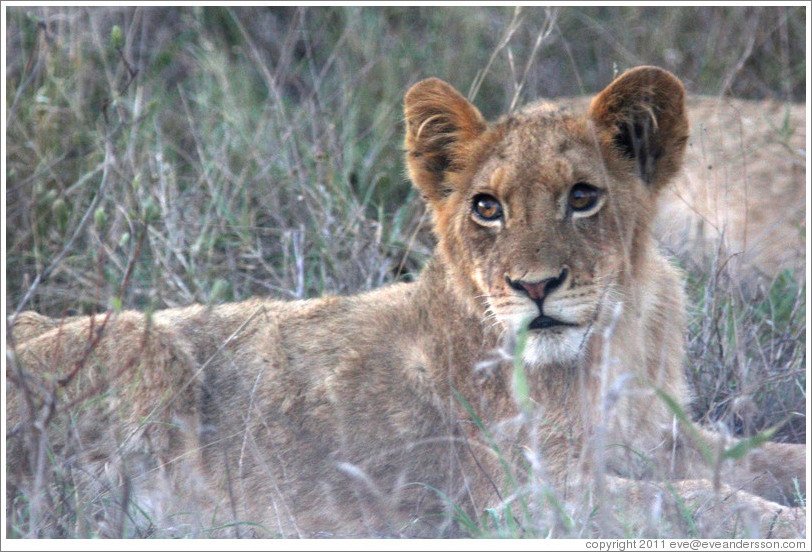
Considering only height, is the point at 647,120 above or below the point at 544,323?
above

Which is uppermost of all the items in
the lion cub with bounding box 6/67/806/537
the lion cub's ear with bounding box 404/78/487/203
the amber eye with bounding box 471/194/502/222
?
the lion cub's ear with bounding box 404/78/487/203

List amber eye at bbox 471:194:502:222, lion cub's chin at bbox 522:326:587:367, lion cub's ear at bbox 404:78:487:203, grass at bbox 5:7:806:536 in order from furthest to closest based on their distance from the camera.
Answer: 1. grass at bbox 5:7:806:536
2. lion cub's ear at bbox 404:78:487:203
3. amber eye at bbox 471:194:502:222
4. lion cub's chin at bbox 522:326:587:367

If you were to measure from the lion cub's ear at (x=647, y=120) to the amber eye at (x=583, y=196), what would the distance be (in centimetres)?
24

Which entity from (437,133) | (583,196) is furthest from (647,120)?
(437,133)

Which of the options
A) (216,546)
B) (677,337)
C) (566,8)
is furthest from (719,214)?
(216,546)

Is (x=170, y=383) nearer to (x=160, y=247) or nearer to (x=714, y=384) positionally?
(x=160, y=247)

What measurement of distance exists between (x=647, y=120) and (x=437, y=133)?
84 centimetres

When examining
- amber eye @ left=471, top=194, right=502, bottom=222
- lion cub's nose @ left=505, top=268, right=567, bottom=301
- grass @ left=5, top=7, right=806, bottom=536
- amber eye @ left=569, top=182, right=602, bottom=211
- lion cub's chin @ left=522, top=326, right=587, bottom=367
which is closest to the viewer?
lion cub's nose @ left=505, top=268, right=567, bottom=301

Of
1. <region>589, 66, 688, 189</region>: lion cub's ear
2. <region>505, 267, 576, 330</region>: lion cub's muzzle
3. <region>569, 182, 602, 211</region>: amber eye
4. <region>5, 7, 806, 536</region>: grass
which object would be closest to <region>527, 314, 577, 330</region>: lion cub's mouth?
<region>505, 267, 576, 330</region>: lion cub's muzzle

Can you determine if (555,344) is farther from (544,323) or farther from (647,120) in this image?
(647,120)

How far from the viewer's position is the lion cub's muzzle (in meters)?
3.31

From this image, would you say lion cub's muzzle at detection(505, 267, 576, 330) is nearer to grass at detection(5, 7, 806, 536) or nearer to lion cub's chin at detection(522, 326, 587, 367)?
lion cub's chin at detection(522, 326, 587, 367)

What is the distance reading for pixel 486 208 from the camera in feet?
12.1

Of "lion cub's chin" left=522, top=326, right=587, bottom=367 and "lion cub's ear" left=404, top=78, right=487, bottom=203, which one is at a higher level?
"lion cub's ear" left=404, top=78, right=487, bottom=203
